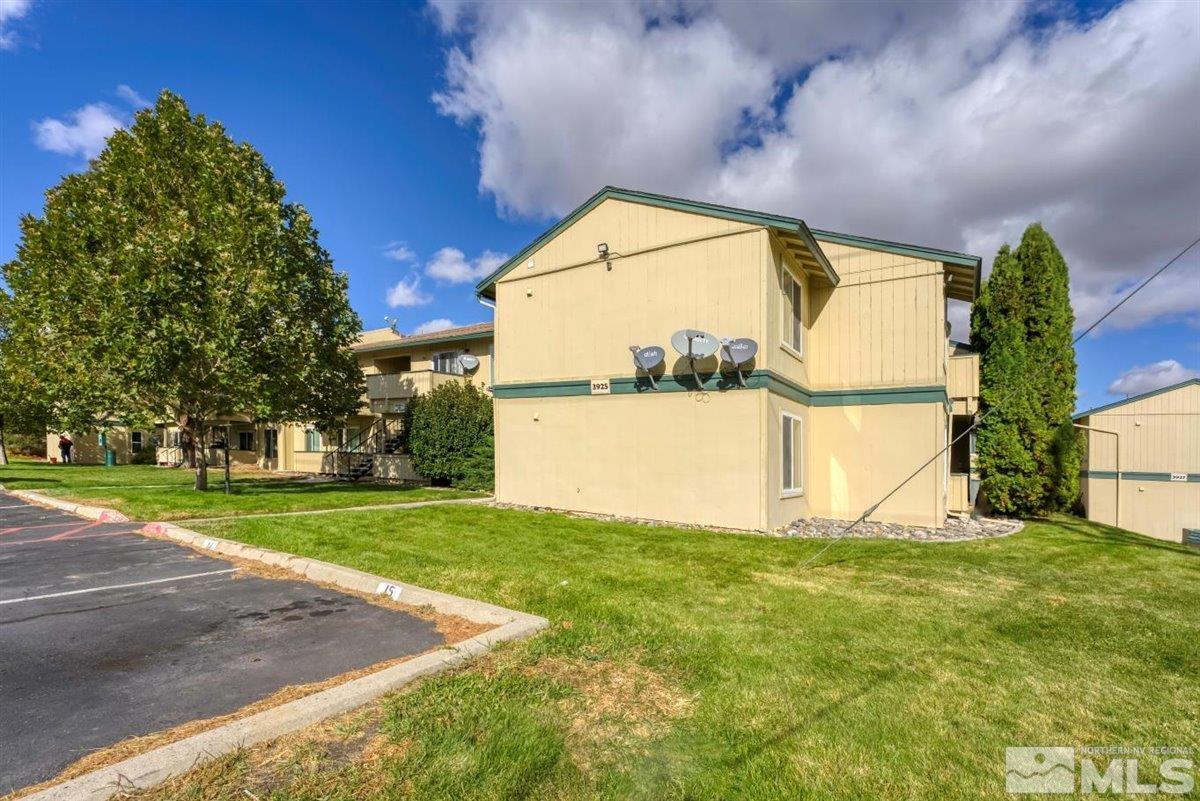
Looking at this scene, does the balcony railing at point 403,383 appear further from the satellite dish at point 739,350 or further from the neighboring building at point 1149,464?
the neighboring building at point 1149,464

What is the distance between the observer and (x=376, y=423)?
2652cm

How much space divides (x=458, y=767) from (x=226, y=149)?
62.9 feet

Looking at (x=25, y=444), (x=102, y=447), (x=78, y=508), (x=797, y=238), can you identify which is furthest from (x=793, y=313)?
(x=25, y=444)

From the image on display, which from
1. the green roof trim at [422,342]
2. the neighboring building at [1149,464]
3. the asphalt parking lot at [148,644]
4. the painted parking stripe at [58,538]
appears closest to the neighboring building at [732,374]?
the asphalt parking lot at [148,644]

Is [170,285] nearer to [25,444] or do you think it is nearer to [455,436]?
[455,436]

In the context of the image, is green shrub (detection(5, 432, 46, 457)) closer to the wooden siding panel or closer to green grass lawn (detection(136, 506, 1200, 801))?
the wooden siding panel

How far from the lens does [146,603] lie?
600 cm

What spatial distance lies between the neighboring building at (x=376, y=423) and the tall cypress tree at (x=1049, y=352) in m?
17.0

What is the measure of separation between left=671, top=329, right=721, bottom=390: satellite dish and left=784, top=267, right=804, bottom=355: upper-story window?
6.80 ft

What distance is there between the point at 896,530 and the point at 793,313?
17.4 ft

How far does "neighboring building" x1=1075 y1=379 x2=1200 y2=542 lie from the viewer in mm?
17984

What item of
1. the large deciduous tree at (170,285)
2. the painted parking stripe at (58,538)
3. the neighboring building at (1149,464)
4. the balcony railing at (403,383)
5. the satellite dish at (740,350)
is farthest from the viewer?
the balcony railing at (403,383)

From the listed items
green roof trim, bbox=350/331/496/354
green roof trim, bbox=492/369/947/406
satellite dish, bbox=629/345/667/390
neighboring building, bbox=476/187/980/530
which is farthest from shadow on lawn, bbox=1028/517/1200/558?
green roof trim, bbox=350/331/496/354

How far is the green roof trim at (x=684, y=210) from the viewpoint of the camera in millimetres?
11328
